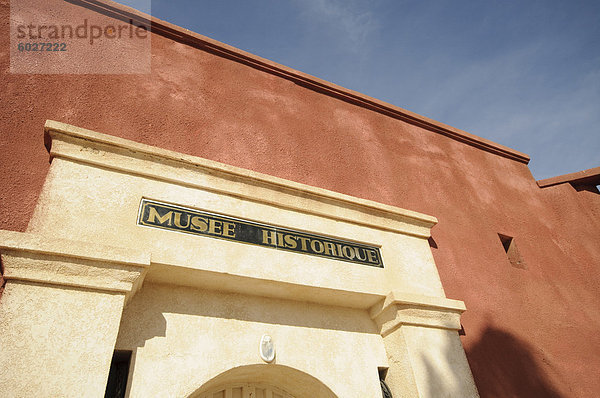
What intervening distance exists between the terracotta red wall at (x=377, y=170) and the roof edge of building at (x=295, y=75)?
3.4 inches

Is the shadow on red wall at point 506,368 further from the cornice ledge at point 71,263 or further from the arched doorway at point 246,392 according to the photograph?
the cornice ledge at point 71,263

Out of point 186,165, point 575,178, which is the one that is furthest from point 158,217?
point 575,178

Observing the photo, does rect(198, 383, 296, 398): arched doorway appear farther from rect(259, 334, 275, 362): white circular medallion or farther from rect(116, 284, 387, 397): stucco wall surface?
rect(259, 334, 275, 362): white circular medallion

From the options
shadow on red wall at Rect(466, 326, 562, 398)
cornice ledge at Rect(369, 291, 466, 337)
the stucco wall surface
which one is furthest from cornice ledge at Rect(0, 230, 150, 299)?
shadow on red wall at Rect(466, 326, 562, 398)

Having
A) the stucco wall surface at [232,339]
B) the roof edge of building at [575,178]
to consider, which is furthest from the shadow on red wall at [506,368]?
the roof edge of building at [575,178]

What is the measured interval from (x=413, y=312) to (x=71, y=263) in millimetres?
2452

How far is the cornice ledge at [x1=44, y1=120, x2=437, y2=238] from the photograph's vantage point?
2.69 meters

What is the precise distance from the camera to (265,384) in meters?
3.06

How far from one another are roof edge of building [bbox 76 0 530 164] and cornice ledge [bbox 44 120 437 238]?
1666mm

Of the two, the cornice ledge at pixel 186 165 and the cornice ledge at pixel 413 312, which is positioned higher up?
the cornice ledge at pixel 186 165

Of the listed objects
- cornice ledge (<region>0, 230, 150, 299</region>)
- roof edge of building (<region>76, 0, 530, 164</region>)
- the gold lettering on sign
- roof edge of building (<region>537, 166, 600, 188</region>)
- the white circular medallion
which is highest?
roof edge of building (<region>76, 0, 530, 164</region>)

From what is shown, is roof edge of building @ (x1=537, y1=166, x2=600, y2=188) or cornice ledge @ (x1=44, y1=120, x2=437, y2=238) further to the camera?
roof edge of building @ (x1=537, y1=166, x2=600, y2=188)

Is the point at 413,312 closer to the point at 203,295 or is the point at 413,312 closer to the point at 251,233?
the point at 251,233

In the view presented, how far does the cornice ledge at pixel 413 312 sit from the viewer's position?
3275 millimetres
